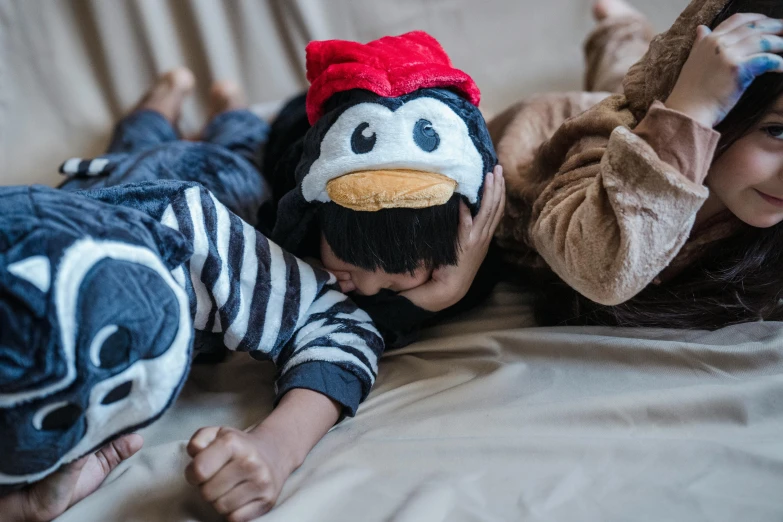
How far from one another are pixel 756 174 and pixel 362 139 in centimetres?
38

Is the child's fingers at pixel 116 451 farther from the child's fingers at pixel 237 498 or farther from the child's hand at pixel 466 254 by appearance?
the child's hand at pixel 466 254

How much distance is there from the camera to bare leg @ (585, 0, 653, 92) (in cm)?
102

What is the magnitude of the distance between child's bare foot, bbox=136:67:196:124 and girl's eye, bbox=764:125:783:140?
3.00ft

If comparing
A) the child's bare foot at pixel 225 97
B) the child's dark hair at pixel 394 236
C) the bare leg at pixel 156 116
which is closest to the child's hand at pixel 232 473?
the child's dark hair at pixel 394 236

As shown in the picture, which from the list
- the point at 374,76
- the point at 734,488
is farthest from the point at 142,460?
the point at 734,488

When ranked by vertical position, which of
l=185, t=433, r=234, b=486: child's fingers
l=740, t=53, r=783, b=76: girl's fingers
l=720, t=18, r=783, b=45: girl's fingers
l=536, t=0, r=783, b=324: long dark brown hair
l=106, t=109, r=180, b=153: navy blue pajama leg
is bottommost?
l=536, t=0, r=783, b=324: long dark brown hair

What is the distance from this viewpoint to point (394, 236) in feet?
2.05

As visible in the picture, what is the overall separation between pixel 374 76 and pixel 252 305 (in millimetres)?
261

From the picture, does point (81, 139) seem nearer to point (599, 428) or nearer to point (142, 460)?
point (142, 460)

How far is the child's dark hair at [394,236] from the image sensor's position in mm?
620

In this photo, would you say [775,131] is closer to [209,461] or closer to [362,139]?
[362,139]

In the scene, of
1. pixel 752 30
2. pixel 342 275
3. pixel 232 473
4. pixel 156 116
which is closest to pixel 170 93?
pixel 156 116

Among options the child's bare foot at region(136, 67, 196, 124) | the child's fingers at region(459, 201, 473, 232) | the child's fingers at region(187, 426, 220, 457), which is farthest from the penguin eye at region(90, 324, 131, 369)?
the child's bare foot at region(136, 67, 196, 124)

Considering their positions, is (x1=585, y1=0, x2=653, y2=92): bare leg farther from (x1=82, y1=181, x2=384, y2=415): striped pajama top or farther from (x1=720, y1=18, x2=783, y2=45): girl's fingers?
(x1=82, y1=181, x2=384, y2=415): striped pajama top
